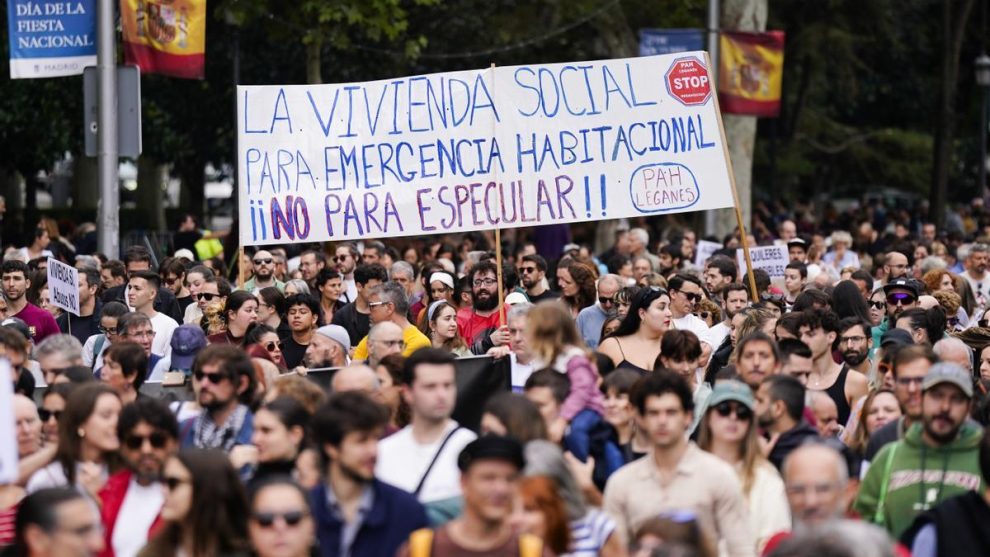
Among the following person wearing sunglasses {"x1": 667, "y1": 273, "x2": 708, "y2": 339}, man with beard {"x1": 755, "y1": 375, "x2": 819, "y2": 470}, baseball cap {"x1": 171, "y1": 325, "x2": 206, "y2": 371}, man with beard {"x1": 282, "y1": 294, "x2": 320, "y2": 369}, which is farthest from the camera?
person wearing sunglasses {"x1": 667, "y1": 273, "x2": 708, "y2": 339}

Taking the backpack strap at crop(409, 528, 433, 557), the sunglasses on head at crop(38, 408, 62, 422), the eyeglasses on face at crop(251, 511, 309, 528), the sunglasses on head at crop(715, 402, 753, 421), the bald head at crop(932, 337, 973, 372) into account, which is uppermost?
the bald head at crop(932, 337, 973, 372)

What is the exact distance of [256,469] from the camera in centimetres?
757

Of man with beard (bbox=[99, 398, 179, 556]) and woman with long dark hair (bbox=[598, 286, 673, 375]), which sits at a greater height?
woman with long dark hair (bbox=[598, 286, 673, 375])

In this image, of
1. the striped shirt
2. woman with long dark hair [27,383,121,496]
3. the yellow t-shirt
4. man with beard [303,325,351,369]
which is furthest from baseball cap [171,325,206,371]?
the striped shirt

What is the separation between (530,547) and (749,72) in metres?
20.7

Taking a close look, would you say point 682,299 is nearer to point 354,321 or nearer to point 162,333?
point 354,321

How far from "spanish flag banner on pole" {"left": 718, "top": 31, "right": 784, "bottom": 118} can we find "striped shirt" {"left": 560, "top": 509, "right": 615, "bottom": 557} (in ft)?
65.0

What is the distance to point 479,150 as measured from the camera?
13.6 m

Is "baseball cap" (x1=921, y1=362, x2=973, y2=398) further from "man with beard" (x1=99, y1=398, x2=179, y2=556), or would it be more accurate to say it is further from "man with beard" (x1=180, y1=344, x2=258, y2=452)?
"man with beard" (x1=99, y1=398, x2=179, y2=556)

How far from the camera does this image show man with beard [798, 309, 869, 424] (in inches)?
408

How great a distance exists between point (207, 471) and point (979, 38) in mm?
37054

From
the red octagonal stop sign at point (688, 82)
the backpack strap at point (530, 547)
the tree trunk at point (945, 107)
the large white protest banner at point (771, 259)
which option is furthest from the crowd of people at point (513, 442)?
the tree trunk at point (945, 107)

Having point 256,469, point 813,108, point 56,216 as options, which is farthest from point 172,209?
point 256,469

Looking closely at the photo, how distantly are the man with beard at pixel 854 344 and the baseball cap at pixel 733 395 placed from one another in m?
3.17
